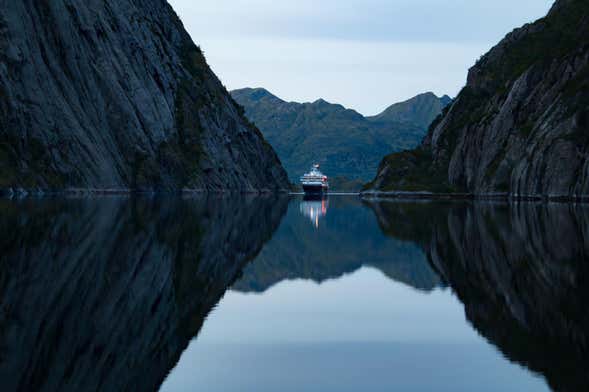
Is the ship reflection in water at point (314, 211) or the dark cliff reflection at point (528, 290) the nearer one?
the dark cliff reflection at point (528, 290)

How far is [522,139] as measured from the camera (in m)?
114

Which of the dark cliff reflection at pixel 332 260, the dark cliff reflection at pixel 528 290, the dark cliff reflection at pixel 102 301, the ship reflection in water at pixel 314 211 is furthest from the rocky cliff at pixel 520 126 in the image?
the dark cliff reflection at pixel 102 301

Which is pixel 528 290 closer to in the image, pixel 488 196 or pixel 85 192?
pixel 85 192

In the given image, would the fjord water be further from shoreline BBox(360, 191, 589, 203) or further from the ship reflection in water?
shoreline BBox(360, 191, 589, 203)

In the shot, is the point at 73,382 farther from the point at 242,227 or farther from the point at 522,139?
the point at 522,139

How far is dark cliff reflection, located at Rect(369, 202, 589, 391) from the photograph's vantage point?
13.2 m

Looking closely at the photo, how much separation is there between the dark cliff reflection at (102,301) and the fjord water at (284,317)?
0.15 feet

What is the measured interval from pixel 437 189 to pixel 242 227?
370 ft

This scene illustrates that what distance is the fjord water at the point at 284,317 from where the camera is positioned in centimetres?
1205

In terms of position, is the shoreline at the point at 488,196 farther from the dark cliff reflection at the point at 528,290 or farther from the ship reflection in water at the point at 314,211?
the dark cliff reflection at the point at 528,290

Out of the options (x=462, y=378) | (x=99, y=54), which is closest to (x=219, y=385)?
(x=462, y=378)

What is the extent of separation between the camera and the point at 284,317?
1777 centimetres

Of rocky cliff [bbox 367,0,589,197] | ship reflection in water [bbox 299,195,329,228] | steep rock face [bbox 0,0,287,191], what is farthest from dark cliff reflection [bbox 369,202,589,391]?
steep rock face [bbox 0,0,287,191]

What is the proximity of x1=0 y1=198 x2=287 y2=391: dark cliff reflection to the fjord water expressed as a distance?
46 mm
